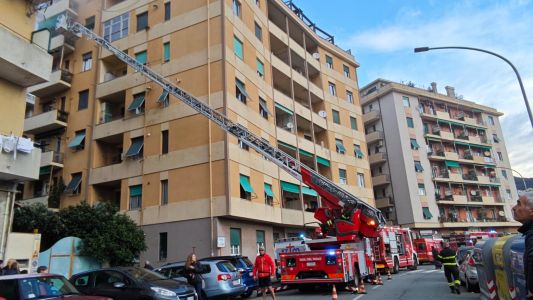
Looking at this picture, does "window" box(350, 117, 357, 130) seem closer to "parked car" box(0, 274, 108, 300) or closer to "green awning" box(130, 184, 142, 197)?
"green awning" box(130, 184, 142, 197)

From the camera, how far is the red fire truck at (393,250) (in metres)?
20.1

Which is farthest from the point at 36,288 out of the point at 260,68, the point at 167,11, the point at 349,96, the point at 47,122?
the point at 349,96

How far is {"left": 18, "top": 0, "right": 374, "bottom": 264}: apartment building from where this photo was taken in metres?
20.6

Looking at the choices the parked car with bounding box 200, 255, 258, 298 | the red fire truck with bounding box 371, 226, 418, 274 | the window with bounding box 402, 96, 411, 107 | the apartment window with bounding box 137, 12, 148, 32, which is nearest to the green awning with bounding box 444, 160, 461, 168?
the window with bounding box 402, 96, 411, 107

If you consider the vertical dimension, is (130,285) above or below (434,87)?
below

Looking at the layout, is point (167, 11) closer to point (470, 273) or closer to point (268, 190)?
point (268, 190)

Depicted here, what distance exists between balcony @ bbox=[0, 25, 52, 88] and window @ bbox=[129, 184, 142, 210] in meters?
8.26

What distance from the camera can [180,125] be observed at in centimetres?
2197

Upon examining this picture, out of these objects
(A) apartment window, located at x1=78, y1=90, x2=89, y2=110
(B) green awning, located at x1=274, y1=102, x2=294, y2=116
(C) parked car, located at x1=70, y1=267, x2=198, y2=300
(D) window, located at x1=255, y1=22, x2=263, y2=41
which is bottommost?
(C) parked car, located at x1=70, y1=267, x2=198, y2=300

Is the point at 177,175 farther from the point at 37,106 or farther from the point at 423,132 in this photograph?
the point at 423,132

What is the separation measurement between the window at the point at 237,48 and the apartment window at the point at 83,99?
10600 mm

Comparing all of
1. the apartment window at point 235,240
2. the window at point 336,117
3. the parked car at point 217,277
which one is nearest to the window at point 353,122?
the window at point 336,117

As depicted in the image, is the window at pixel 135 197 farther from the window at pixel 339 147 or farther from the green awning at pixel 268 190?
the window at pixel 339 147

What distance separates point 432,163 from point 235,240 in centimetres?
3501
